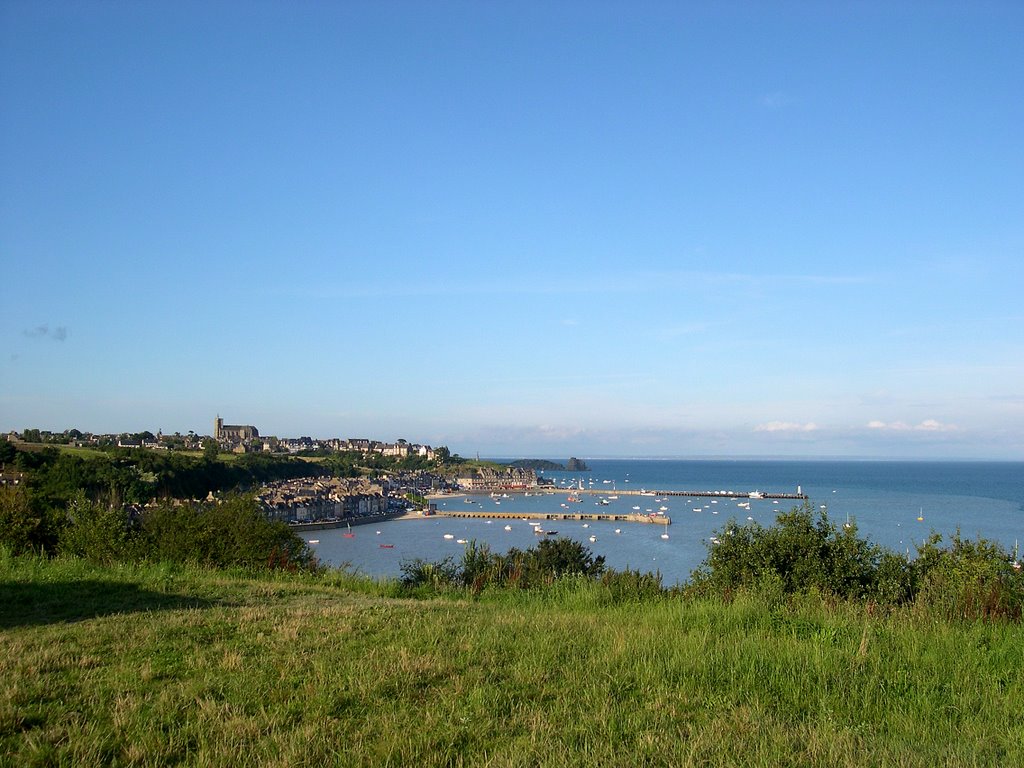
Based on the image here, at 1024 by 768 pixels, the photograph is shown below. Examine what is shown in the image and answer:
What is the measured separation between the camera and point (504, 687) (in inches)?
182

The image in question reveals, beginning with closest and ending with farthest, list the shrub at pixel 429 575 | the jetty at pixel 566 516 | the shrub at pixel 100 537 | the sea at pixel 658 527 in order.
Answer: the shrub at pixel 429 575
the shrub at pixel 100 537
the sea at pixel 658 527
the jetty at pixel 566 516

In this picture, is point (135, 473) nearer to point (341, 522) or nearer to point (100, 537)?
point (341, 522)

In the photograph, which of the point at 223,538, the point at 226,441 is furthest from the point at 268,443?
the point at 223,538

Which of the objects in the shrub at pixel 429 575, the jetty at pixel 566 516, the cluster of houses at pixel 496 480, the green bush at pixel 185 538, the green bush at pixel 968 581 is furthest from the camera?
the cluster of houses at pixel 496 480

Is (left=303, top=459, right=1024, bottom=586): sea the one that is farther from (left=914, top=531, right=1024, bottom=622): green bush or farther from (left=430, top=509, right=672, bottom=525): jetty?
(left=914, top=531, right=1024, bottom=622): green bush

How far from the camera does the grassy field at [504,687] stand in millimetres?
3613

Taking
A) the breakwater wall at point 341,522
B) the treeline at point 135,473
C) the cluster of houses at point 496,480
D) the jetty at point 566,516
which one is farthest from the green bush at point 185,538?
the cluster of houses at point 496,480

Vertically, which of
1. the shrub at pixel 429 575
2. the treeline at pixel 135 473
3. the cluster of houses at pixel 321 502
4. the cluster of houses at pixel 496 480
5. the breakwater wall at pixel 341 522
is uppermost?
the shrub at pixel 429 575

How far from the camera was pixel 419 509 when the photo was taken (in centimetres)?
9619

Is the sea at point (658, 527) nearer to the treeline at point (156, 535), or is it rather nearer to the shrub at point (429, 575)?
the treeline at point (156, 535)

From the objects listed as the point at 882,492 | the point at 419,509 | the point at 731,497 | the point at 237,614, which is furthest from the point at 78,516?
the point at 882,492

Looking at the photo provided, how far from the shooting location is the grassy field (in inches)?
142

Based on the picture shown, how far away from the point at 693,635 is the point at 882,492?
12092cm

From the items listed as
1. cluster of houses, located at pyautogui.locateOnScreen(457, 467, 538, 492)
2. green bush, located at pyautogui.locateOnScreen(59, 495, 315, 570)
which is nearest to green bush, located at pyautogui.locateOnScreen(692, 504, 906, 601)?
green bush, located at pyautogui.locateOnScreen(59, 495, 315, 570)
